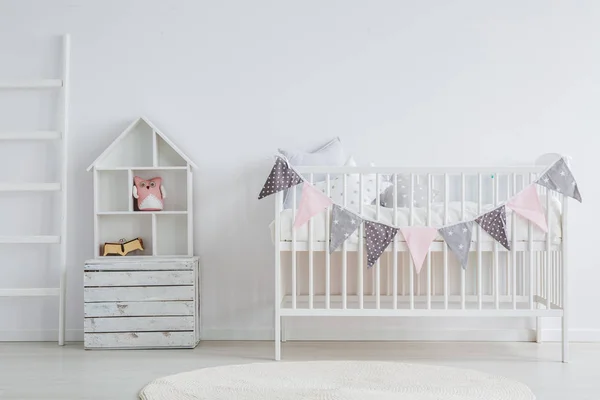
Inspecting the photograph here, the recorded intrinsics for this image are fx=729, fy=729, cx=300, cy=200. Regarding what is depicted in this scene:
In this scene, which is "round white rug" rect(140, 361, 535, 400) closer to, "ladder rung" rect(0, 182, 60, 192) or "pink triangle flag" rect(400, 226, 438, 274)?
"pink triangle flag" rect(400, 226, 438, 274)

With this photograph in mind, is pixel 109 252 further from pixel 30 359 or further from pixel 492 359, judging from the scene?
pixel 492 359

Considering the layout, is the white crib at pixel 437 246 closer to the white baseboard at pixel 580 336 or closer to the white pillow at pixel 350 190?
the white pillow at pixel 350 190

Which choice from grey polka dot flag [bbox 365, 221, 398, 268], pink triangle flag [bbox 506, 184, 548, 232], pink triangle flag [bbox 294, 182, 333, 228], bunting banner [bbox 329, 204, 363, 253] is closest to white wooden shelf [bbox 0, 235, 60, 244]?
pink triangle flag [bbox 294, 182, 333, 228]

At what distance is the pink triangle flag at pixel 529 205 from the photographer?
281 centimetres

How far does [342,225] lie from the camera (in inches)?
111

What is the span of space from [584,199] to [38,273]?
8.31 feet

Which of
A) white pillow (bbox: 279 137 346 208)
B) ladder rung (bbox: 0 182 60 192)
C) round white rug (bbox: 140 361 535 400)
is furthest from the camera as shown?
ladder rung (bbox: 0 182 60 192)

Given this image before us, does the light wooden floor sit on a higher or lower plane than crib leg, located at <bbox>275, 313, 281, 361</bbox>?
lower

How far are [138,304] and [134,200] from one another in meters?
0.53

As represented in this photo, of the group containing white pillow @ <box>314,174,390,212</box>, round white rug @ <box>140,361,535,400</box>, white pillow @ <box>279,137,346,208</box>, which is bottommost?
round white rug @ <box>140,361,535,400</box>

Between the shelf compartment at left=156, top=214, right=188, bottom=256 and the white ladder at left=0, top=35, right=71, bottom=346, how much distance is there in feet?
1.41

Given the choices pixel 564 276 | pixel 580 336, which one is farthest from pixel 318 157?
pixel 580 336

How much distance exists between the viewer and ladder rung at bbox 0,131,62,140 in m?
3.34

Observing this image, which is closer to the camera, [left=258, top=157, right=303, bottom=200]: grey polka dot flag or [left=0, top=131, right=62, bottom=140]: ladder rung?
[left=258, top=157, right=303, bottom=200]: grey polka dot flag
